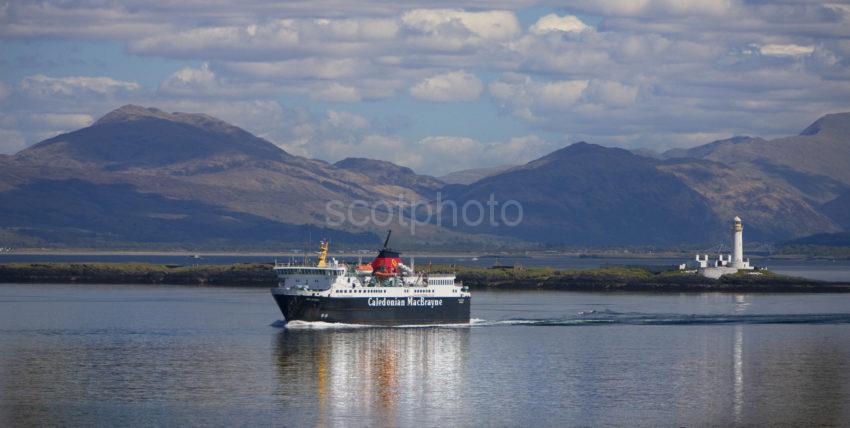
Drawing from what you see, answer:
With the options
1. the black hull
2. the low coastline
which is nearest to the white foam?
the black hull

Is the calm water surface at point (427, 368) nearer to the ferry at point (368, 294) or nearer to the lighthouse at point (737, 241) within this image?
the ferry at point (368, 294)

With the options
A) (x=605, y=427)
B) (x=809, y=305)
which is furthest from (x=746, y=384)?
(x=809, y=305)

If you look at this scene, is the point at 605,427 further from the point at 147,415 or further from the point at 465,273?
the point at 465,273

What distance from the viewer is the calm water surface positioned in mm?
60188

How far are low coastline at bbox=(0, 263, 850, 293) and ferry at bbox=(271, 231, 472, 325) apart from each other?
6168 cm

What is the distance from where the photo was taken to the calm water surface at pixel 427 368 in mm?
60188

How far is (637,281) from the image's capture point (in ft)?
560

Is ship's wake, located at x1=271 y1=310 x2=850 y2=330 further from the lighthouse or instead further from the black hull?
the lighthouse

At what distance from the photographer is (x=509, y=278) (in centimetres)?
17662

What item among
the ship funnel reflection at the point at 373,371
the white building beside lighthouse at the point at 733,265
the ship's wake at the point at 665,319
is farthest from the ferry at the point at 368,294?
the white building beside lighthouse at the point at 733,265

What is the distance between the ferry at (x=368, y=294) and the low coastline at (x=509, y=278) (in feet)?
202

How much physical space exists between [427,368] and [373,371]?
369 centimetres

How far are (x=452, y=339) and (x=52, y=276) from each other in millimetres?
103681

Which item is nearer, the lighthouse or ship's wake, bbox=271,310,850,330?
ship's wake, bbox=271,310,850,330
